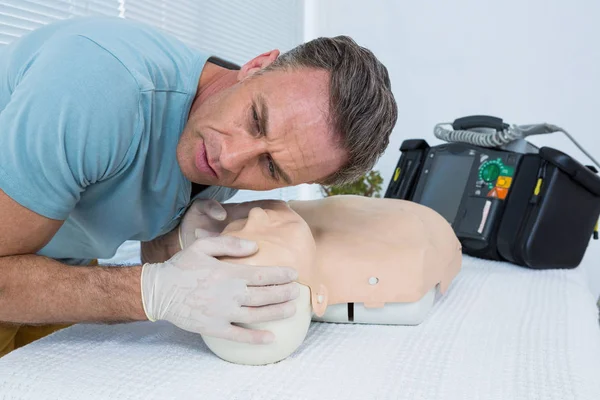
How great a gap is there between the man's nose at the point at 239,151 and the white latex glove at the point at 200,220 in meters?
0.21

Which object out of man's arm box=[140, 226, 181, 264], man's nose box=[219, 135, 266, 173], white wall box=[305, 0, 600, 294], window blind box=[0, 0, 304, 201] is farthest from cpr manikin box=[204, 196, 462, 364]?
white wall box=[305, 0, 600, 294]

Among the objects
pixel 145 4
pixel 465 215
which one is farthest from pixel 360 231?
pixel 145 4

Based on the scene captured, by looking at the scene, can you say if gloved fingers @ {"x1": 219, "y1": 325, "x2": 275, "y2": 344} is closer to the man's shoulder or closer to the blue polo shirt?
the blue polo shirt

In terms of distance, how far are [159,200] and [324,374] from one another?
58 cm

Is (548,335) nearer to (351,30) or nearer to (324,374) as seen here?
(324,374)

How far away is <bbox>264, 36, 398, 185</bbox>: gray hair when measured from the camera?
43.1 inches

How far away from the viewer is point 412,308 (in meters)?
1.15

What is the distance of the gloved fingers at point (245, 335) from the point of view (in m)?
0.91

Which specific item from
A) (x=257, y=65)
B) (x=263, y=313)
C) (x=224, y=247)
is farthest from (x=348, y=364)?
(x=257, y=65)

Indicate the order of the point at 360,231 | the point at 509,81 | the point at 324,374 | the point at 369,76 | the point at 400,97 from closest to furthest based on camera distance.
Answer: the point at 324,374 → the point at 369,76 → the point at 360,231 → the point at 509,81 → the point at 400,97

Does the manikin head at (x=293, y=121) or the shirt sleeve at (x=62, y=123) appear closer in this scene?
the shirt sleeve at (x=62, y=123)

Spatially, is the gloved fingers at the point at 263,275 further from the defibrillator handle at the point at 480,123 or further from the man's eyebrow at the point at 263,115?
the defibrillator handle at the point at 480,123

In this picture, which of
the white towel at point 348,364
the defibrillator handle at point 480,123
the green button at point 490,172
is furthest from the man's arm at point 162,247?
the defibrillator handle at point 480,123

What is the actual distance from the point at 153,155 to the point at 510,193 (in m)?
1.21
